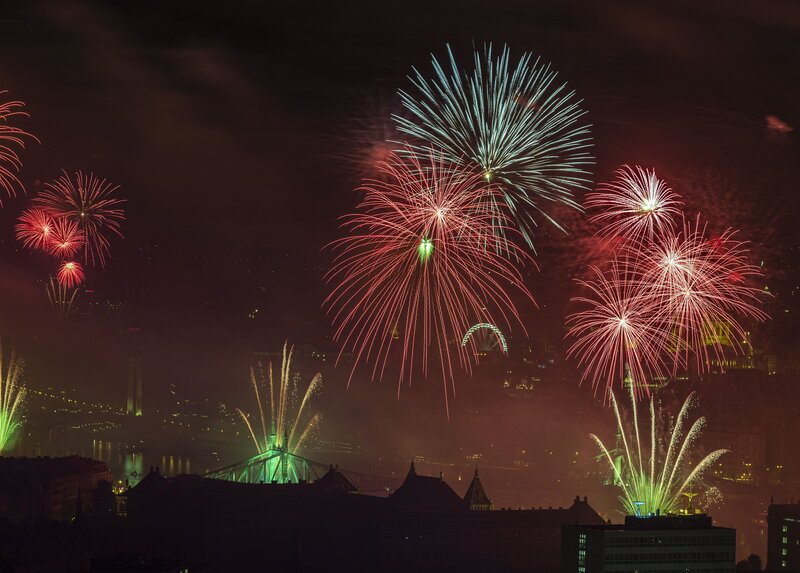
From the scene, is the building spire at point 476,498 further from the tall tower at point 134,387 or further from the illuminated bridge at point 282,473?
the tall tower at point 134,387

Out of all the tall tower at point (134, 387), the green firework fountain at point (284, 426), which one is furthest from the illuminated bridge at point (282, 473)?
the tall tower at point (134, 387)

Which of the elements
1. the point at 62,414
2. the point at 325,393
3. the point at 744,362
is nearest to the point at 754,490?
the point at 744,362

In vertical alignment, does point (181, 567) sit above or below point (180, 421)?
below

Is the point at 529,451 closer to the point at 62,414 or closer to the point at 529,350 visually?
the point at 529,350

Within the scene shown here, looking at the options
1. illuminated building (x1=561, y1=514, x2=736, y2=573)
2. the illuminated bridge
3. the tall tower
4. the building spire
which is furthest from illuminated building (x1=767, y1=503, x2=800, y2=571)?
the tall tower

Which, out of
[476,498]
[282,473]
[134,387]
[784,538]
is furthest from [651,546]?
[134,387]
